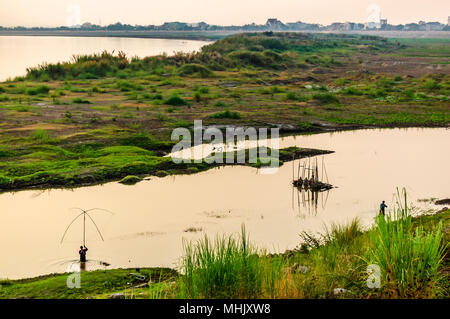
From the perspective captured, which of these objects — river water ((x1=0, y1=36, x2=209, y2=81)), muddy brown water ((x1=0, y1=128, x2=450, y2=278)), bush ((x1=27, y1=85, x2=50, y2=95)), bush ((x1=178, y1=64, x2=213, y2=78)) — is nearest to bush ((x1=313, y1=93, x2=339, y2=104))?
muddy brown water ((x1=0, y1=128, x2=450, y2=278))

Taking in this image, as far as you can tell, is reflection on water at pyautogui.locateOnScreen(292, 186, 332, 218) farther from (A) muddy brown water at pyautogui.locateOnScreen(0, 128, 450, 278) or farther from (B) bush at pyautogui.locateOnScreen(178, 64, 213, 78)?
(B) bush at pyautogui.locateOnScreen(178, 64, 213, 78)

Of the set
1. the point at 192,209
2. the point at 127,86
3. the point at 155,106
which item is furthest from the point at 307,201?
the point at 127,86

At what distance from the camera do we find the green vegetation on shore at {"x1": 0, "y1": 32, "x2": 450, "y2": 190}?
19.7 m

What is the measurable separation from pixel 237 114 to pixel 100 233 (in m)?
17.0

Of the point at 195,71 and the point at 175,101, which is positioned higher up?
the point at 195,71

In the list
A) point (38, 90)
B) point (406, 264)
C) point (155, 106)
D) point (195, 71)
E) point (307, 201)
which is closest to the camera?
point (406, 264)

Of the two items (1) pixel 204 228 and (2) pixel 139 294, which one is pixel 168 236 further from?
(2) pixel 139 294

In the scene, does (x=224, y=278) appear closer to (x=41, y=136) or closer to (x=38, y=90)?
(x=41, y=136)

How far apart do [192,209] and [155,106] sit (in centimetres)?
1778

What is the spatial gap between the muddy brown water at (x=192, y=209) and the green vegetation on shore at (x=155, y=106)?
1.75m

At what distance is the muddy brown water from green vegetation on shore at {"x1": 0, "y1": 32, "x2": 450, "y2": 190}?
175cm

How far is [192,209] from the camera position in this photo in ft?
50.5
